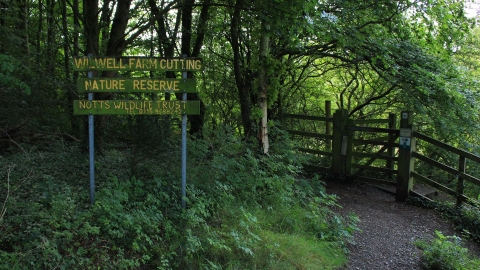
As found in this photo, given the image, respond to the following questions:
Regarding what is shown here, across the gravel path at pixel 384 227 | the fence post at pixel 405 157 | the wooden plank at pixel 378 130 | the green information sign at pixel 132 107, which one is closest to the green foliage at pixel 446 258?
the gravel path at pixel 384 227

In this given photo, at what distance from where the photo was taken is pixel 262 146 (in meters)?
7.11

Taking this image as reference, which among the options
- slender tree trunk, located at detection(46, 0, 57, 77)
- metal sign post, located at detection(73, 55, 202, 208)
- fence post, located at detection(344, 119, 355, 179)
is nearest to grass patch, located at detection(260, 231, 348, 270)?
metal sign post, located at detection(73, 55, 202, 208)

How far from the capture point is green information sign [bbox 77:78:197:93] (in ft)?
14.1

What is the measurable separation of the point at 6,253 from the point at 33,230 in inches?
14.0

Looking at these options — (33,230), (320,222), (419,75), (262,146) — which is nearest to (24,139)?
(33,230)

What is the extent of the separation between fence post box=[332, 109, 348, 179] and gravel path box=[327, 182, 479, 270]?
0.47 meters

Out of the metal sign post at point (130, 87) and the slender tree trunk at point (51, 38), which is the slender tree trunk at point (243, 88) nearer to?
the metal sign post at point (130, 87)

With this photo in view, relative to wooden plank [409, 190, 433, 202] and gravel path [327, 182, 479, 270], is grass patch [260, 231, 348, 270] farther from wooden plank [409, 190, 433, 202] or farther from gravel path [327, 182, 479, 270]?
wooden plank [409, 190, 433, 202]

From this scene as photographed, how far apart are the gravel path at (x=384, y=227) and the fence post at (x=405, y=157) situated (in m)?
0.29

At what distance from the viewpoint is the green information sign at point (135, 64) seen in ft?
14.2

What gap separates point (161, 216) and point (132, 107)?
1.37 m

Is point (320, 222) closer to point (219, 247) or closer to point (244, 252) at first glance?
point (244, 252)

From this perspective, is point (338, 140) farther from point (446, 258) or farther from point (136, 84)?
point (136, 84)

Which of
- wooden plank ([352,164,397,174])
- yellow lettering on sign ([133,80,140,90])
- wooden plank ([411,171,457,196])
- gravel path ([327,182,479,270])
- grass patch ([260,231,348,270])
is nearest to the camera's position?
grass patch ([260,231,348,270])
